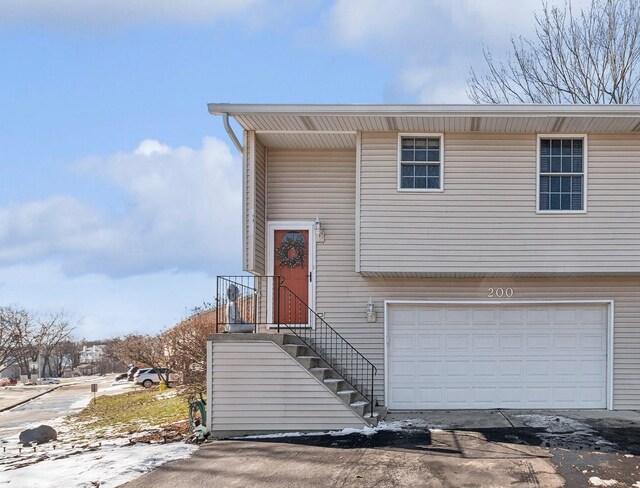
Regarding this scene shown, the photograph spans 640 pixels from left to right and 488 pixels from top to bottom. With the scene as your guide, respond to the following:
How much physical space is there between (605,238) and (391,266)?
3.74 metres

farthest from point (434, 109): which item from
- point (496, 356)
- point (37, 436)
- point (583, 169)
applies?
point (37, 436)

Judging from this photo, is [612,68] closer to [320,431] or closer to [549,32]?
[549,32]

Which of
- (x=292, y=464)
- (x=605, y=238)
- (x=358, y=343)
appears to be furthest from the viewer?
(x=358, y=343)

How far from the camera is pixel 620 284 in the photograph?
34.5 ft

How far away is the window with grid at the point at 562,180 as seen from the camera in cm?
1007

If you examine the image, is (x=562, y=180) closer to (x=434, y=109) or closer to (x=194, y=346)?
(x=434, y=109)

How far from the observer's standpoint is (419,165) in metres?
10.1

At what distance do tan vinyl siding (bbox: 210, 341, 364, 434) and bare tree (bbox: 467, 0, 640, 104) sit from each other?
14.9 m

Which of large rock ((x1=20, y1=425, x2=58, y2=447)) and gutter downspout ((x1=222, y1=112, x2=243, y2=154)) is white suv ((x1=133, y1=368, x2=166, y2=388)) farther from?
gutter downspout ((x1=222, y1=112, x2=243, y2=154))

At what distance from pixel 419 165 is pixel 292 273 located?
3.08 metres

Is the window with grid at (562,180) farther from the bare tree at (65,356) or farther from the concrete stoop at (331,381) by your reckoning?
the bare tree at (65,356)

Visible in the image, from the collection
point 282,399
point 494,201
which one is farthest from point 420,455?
point 494,201

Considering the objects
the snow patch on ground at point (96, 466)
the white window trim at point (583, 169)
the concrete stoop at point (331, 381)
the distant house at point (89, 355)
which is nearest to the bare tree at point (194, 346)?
the concrete stoop at point (331, 381)

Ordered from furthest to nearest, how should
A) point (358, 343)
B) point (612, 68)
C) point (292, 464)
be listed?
point (612, 68), point (358, 343), point (292, 464)
